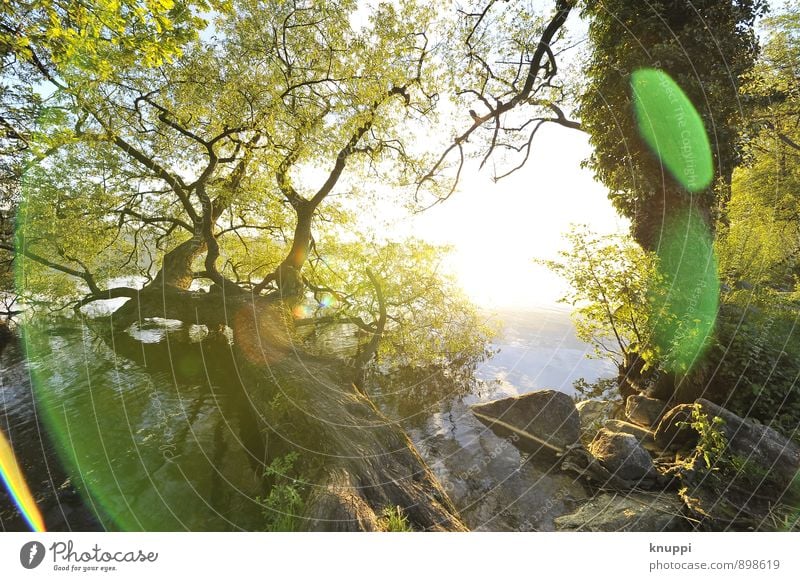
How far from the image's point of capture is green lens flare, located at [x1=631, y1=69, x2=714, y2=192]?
7.49m

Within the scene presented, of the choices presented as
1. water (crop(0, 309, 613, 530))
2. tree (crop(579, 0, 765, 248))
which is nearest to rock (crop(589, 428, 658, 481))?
water (crop(0, 309, 613, 530))

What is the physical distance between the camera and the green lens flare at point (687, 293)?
784 centimetres

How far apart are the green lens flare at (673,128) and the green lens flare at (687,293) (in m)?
1.08

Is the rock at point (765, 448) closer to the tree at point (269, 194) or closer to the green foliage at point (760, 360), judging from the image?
the green foliage at point (760, 360)

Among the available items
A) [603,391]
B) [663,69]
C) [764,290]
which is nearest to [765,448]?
[764,290]

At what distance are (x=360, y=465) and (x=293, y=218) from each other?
13.1 metres

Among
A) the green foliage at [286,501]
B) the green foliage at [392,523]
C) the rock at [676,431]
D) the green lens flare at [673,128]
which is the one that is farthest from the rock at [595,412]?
the green foliage at [286,501]

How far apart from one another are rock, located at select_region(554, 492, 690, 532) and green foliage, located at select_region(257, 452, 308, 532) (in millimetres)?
5922

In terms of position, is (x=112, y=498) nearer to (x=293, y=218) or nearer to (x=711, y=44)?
(x=293, y=218)

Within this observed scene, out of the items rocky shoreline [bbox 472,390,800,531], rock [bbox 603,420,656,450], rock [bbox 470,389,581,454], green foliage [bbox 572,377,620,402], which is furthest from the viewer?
green foliage [bbox 572,377,620,402]

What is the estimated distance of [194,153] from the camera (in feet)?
34.1

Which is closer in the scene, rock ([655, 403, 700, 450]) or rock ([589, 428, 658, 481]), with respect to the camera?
rock ([589, 428, 658, 481])

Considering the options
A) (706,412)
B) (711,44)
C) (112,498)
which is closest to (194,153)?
(112,498)

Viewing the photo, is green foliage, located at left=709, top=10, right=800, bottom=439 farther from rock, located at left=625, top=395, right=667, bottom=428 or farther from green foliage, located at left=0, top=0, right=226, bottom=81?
green foliage, located at left=0, top=0, right=226, bottom=81
